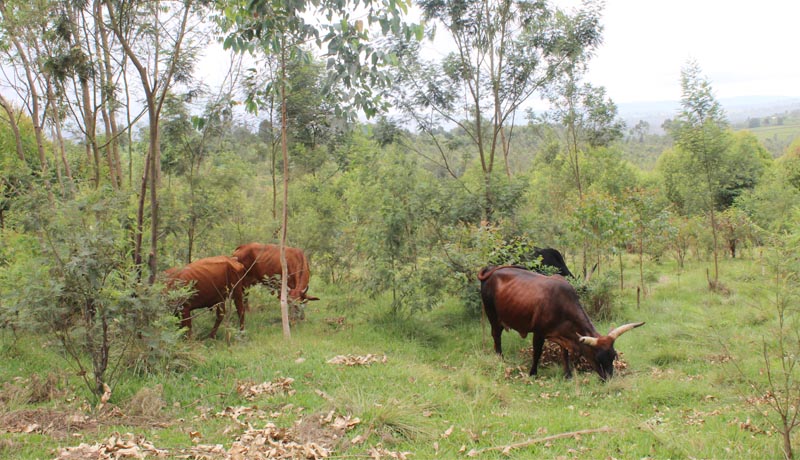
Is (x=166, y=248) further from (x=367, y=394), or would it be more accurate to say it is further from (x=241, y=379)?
(x=367, y=394)

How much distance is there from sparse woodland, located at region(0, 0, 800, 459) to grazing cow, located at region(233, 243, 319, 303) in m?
0.57

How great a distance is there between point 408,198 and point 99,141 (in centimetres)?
1008

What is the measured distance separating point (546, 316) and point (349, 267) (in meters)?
5.83

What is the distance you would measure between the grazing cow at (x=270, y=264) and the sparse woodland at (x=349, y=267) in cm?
57

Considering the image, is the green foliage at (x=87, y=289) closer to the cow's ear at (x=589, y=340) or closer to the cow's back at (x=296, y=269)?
the cow's back at (x=296, y=269)

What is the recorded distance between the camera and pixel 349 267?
44.0 ft

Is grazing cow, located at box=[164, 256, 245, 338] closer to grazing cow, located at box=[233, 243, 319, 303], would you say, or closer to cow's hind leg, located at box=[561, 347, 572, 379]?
grazing cow, located at box=[233, 243, 319, 303]

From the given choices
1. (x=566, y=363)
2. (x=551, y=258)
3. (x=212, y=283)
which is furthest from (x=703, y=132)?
(x=212, y=283)

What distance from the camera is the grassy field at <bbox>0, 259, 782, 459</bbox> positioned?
530cm

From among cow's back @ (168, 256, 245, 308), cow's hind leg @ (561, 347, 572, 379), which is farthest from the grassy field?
cow's back @ (168, 256, 245, 308)

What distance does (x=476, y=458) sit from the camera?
512cm

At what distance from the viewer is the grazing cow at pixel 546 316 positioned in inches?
320

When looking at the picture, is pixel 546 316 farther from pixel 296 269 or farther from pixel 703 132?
pixel 703 132

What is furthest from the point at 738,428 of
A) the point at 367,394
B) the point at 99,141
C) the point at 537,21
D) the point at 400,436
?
the point at 99,141
